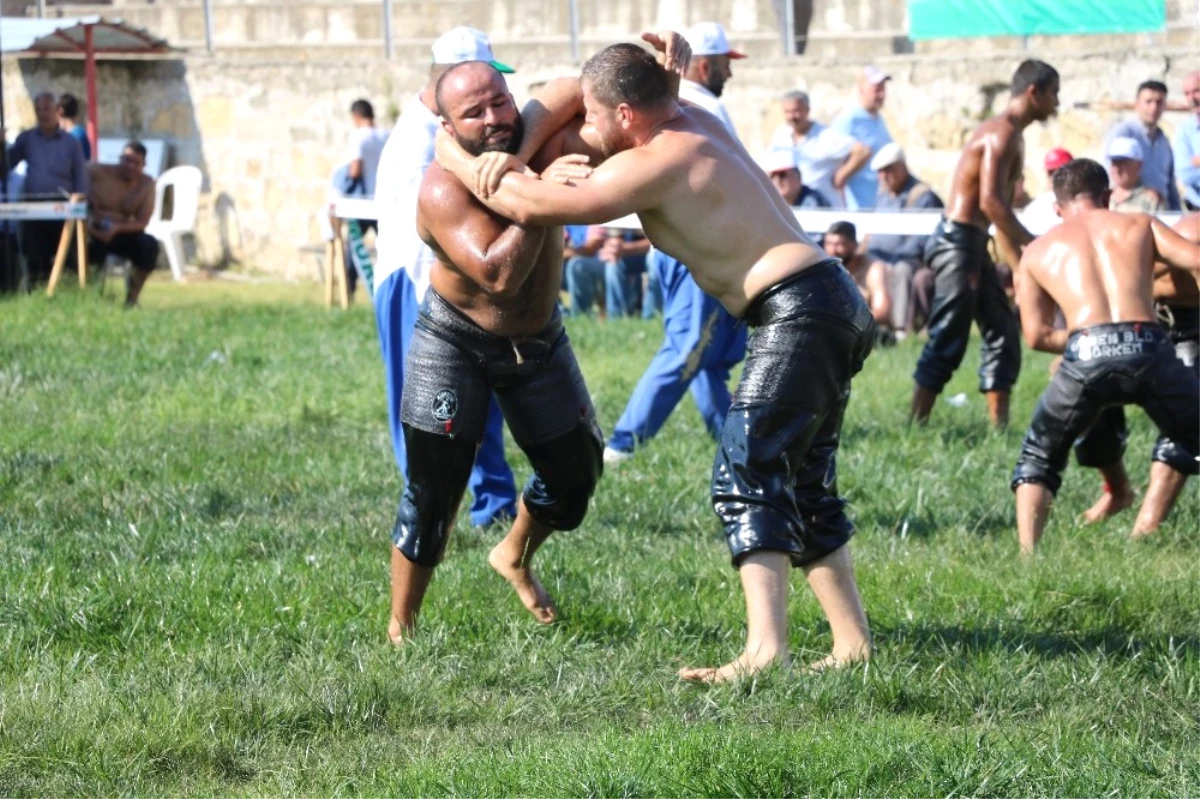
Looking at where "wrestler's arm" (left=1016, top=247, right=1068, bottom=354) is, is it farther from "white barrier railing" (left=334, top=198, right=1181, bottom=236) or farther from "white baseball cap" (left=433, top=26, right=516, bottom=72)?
"white barrier railing" (left=334, top=198, right=1181, bottom=236)

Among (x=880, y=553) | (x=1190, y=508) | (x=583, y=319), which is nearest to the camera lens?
(x=880, y=553)

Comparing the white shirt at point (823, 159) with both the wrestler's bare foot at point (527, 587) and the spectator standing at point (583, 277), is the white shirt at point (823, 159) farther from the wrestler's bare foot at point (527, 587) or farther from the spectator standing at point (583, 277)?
the wrestler's bare foot at point (527, 587)

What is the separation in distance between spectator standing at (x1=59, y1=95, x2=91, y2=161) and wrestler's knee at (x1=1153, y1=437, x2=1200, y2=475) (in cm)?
1271

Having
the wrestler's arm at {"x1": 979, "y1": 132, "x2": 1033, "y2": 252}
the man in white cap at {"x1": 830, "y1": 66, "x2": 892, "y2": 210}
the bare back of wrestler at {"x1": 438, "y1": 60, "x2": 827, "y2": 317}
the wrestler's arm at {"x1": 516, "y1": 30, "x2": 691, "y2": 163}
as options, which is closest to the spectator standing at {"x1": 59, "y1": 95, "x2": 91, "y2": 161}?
the man in white cap at {"x1": 830, "y1": 66, "x2": 892, "y2": 210}

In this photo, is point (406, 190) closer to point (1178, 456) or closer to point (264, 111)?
point (1178, 456)

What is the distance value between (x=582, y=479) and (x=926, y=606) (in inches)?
48.5

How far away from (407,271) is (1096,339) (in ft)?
8.79

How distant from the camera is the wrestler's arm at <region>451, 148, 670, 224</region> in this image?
4574 millimetres

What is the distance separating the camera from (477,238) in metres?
4.95

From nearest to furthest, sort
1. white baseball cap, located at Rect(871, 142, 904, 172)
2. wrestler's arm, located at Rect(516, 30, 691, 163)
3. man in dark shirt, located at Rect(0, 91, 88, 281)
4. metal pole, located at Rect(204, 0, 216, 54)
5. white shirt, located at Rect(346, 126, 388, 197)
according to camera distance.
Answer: wrestler's arm, located at Rect(516, 30, 691, 163) → white baseball cap, located at Rect(871, 142, 904, 172) → man in dark shirt, located at Rect(0, 91, 88, 281) → white shirt, located at Rect(346, 126, 388, 197) → metal pole, located at Rect(204, 0, 216, 54)

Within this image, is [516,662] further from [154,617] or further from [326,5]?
[326,5]

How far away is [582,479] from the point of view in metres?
5.31

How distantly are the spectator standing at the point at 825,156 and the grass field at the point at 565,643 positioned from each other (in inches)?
213

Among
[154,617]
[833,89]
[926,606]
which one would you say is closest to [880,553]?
[926,606]
